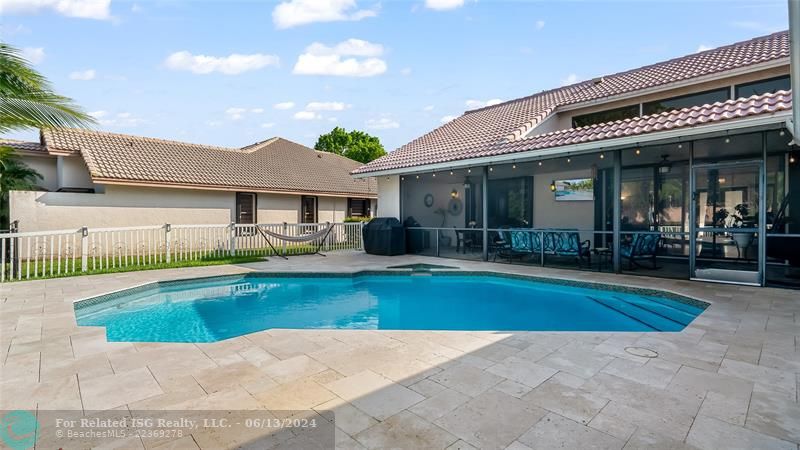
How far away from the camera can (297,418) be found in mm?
2441

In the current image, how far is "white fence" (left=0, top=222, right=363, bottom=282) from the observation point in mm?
8864

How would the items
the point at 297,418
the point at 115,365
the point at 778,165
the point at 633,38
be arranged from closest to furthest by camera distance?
the point at 297,418, the point at 115,365, the point at 778,165, the point at 633,38

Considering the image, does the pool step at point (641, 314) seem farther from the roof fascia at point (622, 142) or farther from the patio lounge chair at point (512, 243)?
the roof fascia at point (622, 142)

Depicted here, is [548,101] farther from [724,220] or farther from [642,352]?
[642,352]

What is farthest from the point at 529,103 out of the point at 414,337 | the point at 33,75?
the point at 33,75

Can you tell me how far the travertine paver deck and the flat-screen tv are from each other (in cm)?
717

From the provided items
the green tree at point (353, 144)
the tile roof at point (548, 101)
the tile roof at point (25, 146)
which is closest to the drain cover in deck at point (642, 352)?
the tile roof at point (548, 101)

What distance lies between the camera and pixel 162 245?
39.3 ft

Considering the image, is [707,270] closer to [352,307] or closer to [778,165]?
[778,165]

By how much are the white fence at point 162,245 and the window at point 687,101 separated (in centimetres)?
904

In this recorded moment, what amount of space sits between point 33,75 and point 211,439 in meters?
7.12

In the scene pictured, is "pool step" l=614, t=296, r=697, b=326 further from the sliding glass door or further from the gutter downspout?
the gutter downspout

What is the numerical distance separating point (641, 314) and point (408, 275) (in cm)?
465

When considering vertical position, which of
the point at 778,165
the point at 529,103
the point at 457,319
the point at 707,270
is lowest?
the point at 457,319
